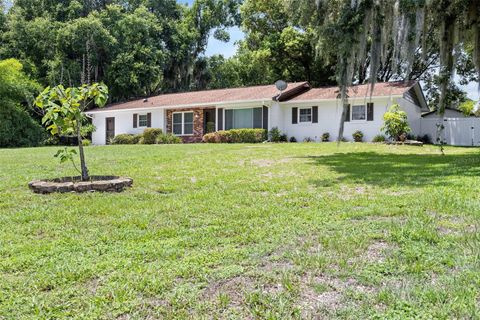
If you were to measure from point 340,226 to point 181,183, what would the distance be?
3.70 metres

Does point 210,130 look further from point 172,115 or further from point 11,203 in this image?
point 11,203

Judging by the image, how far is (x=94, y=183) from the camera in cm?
627

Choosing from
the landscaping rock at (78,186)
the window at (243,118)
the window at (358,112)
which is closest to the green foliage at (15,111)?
the window at (243,118)

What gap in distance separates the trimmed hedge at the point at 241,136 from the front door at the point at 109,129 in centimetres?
867

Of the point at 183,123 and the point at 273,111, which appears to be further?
the point at 183,123

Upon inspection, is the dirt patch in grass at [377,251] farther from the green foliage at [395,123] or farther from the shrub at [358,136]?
the shrub at [358,136]

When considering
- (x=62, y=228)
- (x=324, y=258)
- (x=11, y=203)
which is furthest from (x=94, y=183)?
(x=324, y=258)

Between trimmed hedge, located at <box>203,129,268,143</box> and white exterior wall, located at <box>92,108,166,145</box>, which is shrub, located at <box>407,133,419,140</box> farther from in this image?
white exterior wall, located at <box>92,108,166,145</box>

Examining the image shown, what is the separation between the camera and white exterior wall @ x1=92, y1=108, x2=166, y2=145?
24.6m

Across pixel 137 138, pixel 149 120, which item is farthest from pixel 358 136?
pixel 149 120

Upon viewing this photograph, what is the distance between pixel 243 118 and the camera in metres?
22.5

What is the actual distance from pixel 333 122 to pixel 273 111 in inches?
127

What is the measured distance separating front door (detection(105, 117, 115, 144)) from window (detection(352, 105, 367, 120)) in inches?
612

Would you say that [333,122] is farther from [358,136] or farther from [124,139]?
[124,139]
